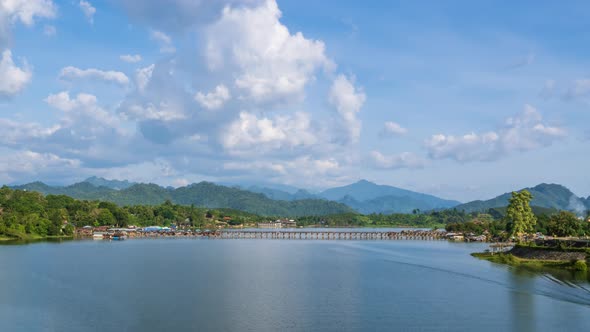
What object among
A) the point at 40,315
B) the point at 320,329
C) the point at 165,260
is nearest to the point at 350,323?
the point at 320,329

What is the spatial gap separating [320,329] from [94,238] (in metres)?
120

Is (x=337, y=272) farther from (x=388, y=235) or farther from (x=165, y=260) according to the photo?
(x=388, y=235)

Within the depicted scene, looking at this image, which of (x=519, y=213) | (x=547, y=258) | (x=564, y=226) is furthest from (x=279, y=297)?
(x=564, y=226)

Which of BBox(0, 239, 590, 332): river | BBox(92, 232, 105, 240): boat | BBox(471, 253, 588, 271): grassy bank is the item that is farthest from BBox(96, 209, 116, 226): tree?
BBox(471, 253, 588, 271): grassy bank

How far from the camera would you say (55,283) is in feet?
175

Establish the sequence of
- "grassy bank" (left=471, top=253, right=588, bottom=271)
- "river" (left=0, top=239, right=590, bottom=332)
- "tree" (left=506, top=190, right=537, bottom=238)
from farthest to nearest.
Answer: "tree" (left=506, top=190, right=537, bottom=238), "grassy bank" (left=471, top=253, right=588, bottom=271), "river" (left=0, top=239, right=590, bottom=332)

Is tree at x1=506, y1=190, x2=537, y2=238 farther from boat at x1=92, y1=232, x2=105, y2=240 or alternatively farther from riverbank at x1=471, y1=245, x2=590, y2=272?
boat at x1=92, y1=232, x2=105, y2=240

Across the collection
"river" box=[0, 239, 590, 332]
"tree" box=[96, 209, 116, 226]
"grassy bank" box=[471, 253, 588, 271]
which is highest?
"tree" box=[96, 209, 116, 226]

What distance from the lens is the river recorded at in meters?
36.2

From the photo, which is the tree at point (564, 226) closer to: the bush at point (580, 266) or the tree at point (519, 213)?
the tree at point (519, 213)

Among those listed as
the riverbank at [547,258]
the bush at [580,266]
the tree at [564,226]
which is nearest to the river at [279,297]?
the riverbank at [547,258]

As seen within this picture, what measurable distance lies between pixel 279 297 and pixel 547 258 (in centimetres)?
4529

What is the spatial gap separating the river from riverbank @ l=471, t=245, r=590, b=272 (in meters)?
4.64

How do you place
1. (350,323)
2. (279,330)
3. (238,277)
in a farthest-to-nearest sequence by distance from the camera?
(238,277) → (350,323) → (279,330)
